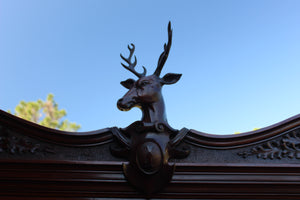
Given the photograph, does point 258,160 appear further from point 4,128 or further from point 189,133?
point 4,128

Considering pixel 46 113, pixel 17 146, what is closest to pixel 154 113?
pixel 17 146

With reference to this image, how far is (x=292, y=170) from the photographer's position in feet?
3.79

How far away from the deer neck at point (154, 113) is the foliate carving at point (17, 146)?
0.40 metres

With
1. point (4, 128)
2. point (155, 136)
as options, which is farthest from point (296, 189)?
point (4, 128)

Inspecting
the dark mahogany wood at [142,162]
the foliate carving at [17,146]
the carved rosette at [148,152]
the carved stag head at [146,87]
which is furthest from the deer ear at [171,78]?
the foliate carving at [17,146]

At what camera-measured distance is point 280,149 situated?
47.1 inches

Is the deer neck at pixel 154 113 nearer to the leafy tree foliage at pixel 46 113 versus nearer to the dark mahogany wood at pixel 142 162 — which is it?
the dark mahogany wood at pixel 142 162

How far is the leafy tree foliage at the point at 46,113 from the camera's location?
6.60m

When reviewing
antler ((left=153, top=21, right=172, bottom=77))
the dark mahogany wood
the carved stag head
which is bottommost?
the dark mahogany wood

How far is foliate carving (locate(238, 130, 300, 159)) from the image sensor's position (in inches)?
45.9

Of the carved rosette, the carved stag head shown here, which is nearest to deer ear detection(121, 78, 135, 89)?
the carved stag head

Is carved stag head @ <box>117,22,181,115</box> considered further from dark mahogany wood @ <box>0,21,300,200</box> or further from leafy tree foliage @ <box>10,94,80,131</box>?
leafy tree foliage @ <box>10,94,80,131</box>

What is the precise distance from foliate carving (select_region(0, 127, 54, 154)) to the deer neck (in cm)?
40

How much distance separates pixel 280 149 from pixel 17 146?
1.09 metres
